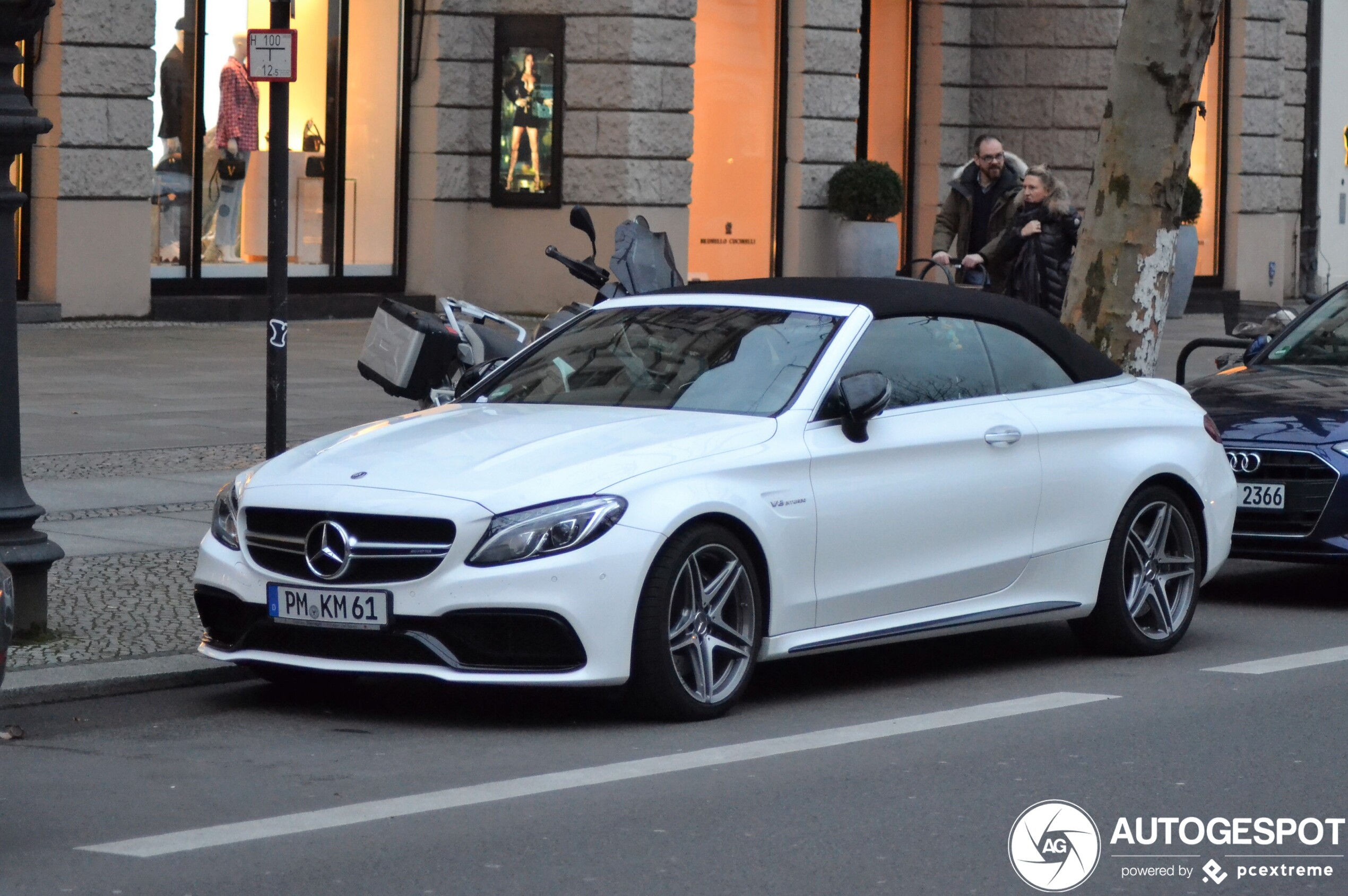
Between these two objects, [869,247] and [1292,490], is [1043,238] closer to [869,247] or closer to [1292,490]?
[1292,490]

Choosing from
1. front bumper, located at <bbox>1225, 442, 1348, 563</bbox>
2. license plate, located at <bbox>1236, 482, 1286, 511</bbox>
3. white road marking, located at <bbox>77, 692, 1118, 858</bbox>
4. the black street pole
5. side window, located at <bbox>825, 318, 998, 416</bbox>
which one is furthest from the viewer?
the black street pole

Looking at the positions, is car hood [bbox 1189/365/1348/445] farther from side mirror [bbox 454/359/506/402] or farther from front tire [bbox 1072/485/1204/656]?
side mirror [bbox 454/359/506/402]

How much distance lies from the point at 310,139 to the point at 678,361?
16.7 m

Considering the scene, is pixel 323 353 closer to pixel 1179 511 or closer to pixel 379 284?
pixel 379 284

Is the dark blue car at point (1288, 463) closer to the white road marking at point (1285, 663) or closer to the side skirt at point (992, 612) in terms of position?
the white road marking at point (1285, 663)

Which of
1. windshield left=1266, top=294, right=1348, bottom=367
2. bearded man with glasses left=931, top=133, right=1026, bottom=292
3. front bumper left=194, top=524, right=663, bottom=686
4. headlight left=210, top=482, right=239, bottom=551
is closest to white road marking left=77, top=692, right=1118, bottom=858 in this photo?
front bumper left=194, top=524, right=663, bottom=686

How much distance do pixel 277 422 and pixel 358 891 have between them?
5.85 meters

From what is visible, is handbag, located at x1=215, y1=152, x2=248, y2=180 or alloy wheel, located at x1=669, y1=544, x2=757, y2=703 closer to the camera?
alloy wheel, located at x1=669, y1=544, x2=757, y2=703

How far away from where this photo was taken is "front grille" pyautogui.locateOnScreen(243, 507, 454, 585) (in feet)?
22.3

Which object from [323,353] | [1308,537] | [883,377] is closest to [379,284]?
[323,353]

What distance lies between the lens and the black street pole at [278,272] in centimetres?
1078

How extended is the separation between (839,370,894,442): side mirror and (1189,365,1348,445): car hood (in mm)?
3216

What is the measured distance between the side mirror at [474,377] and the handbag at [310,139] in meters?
14.5

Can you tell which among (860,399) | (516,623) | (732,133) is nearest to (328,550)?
(516,623)
